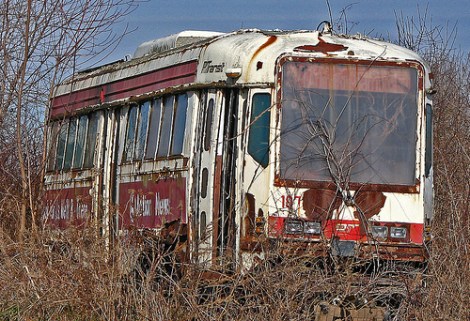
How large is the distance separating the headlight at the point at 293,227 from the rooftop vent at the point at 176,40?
132 inches

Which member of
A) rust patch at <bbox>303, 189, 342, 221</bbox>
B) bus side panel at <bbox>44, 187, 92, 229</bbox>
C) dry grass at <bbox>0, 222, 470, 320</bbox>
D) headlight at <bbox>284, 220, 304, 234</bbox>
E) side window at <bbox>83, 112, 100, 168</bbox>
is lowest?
dry grass at <bbox>0, 222, 470, 320</bbox>

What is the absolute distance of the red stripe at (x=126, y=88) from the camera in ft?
39.5

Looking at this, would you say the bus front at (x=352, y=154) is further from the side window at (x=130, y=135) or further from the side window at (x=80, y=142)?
the side window at (x=80, y=142)

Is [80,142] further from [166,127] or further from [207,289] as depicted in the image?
[207,289]

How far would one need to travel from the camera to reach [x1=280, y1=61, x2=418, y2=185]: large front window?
10.7 m

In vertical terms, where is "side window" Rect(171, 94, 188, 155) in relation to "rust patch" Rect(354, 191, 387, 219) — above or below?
above

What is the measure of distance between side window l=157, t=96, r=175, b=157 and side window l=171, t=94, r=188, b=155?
15 centimetres

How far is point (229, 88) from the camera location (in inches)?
435

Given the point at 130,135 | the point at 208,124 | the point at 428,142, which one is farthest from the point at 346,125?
the point at 130,135

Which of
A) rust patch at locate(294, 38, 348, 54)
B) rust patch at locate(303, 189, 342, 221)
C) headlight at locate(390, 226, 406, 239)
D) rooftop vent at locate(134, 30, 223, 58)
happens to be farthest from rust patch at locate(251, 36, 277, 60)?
headlight at locate(390, 226, 406, 239)

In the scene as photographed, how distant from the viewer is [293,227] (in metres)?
10.5

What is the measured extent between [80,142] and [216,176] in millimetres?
4950

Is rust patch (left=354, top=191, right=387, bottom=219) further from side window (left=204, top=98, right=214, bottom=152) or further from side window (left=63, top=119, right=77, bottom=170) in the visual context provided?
side window (left=63, top=119, right=77, bottom=170)

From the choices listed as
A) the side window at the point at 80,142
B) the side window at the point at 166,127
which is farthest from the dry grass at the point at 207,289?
the side window at the point at 80,142
